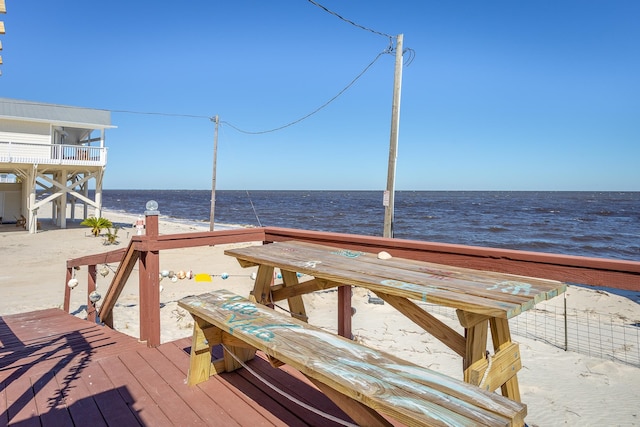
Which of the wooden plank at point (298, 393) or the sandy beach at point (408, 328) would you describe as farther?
the sandy beach at point (408, 328)

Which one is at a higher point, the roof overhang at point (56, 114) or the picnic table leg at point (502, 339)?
the roof overhang at point (56, 114)

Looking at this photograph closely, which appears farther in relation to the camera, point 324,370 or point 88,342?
point 88,342

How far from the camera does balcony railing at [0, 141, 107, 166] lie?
15984 mm

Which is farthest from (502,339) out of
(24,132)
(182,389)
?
(24,132)

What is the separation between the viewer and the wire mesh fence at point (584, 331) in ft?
18.6

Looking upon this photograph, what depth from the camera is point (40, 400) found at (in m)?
2.42

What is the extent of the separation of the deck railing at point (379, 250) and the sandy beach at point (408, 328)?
2.16 meters

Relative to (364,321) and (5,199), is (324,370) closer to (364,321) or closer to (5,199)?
(364,321)

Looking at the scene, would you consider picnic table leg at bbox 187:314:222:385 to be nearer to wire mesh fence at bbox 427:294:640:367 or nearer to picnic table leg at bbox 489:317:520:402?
picnic table leg at bbox 489:317:520:402

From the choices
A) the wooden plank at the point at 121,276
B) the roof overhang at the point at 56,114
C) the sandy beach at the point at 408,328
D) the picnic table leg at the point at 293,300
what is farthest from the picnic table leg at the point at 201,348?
Result: the roof overhang at the point at 56,114

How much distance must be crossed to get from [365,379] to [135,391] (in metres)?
1.76

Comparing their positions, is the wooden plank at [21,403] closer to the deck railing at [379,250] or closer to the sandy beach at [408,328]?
the deck railing at [379,250]

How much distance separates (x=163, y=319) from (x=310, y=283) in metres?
4.47

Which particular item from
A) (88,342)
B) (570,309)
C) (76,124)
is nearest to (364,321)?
(88,342)
